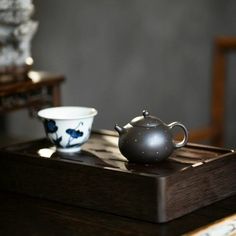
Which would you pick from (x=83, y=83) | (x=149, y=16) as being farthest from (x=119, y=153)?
(x=149, y=16)

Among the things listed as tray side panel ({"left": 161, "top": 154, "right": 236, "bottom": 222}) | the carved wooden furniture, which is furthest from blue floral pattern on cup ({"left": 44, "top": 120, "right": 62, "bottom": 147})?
the carved wooden furniture

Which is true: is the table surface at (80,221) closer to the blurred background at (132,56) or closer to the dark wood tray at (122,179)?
the dark wood tray at (122,179)

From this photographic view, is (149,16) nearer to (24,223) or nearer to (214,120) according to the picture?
(214,120)

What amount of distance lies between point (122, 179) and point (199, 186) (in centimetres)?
19

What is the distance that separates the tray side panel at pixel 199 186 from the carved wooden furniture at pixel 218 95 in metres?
3.20

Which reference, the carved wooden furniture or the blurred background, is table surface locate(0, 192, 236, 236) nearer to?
the blurred background

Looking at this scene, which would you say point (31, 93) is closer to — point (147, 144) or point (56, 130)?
point (56, 130)

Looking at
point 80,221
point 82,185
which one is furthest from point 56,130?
point 80,221

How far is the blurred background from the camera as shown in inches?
156

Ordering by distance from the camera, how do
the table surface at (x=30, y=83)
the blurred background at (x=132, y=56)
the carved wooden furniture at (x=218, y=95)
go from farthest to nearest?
Result: the carved wooden furniture at (x=218, y=95) → the blurred background at (x=132, y=56) → the table surface at (x=30, y=83)

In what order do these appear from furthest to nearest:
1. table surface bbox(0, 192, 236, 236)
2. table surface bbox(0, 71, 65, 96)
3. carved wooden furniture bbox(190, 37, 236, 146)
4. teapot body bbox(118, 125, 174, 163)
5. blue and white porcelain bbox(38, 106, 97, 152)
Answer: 1. carved wooden furniture bbox(190, 37, 236, 146)
2. table surface bbox(0, 71, 65, 96)
3. blue and white porcelain bbox(38, 106, 97, 152)
4. teapot body bbox(118, 125, 174, 163)
5. table surface bbox(0, 192, 236, 236)

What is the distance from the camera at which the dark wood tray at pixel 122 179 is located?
1707 mm

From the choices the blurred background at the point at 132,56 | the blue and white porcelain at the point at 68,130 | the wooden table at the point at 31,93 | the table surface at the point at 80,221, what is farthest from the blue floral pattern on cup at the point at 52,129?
the blurred background at the point at 132,56

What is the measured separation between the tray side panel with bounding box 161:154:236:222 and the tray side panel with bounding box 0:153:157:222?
0.15 feet
